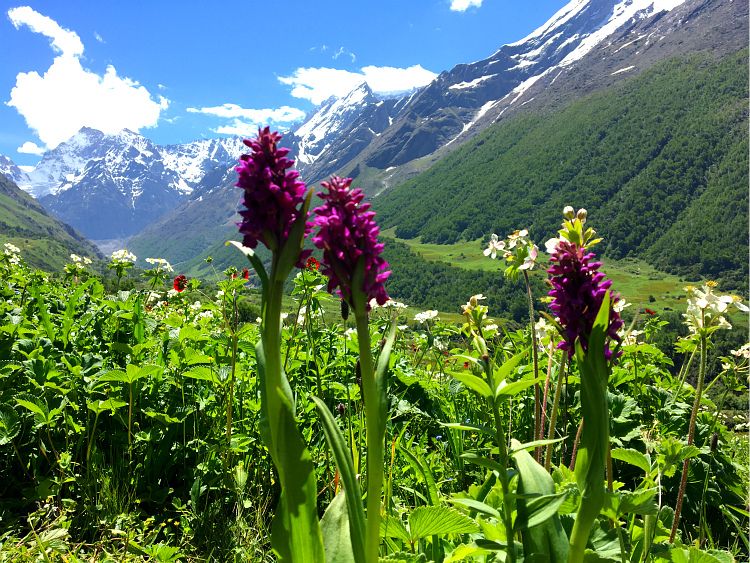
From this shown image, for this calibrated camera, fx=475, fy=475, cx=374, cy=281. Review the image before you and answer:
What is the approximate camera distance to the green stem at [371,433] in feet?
4.97

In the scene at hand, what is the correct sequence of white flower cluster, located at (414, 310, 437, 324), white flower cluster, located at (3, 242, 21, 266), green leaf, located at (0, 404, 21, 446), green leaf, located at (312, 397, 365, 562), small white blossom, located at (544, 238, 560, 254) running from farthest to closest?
1. white flower cluster, located at (3, 242, 21, 266)
2. white flower cluster, located at (414, 310, 437, 324)
3. green leaf, located at (0, 404, 21, 446)
4. small white blossom, located at (544, 238, 560, 254)
5. green leaf, located at (312, 397, 365, 562)

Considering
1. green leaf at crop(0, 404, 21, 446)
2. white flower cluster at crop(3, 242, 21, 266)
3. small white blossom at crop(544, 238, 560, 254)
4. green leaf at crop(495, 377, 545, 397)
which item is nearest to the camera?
green leaf at crop(495, 377, 545, 397)

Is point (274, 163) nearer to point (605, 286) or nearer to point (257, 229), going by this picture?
point (257, 229)

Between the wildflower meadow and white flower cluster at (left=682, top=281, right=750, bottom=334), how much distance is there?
13 mm

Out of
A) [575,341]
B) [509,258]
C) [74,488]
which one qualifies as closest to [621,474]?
[509,258]

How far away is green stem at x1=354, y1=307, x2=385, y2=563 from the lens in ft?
4.97

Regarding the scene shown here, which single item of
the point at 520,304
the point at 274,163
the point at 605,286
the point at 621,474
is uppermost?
the point at 520,304

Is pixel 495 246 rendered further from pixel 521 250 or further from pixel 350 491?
pixel 350 491

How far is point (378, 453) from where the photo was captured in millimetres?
1571

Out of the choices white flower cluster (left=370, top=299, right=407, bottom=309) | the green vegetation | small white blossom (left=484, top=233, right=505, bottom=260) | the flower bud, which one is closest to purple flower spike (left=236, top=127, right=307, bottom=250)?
the flower bud

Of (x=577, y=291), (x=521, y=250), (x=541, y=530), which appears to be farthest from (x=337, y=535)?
(x=521, y=250)

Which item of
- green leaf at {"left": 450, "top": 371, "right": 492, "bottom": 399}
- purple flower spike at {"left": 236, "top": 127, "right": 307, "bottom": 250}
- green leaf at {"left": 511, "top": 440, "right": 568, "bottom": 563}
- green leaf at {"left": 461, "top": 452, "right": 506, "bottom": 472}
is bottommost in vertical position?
green leaf at {"left": 511, "top": 440, "right": 568, "bottom": 563}

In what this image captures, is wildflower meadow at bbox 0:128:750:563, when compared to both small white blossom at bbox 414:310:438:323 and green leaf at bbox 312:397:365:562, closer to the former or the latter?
green leaf at bbox 312:397:365:562

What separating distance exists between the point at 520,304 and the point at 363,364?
139 metres
